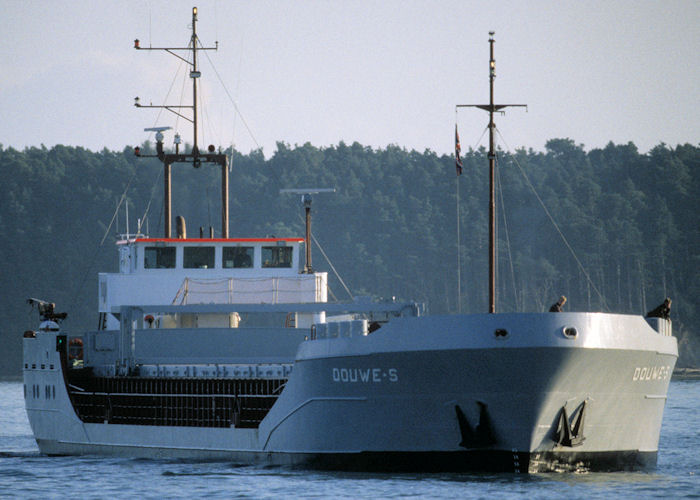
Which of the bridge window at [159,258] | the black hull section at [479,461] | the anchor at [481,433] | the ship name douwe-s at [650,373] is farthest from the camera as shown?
the bridge window at [159,258]

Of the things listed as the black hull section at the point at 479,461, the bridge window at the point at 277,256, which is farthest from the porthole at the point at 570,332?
the bridge window at the point at 277,256

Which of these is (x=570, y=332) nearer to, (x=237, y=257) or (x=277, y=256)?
(x=277, y=256)

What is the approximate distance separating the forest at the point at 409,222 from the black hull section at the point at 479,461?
81.6 metres

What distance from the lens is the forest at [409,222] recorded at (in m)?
116

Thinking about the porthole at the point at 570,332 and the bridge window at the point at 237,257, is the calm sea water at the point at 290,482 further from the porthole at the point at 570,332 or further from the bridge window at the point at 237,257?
the bridge window at the point at 237,257

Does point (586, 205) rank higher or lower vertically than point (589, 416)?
higher

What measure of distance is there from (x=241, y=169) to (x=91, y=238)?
2027 centimetres

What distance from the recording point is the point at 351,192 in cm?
13388

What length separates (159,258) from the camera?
1506 inches

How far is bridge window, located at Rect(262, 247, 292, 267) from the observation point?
38.3 m

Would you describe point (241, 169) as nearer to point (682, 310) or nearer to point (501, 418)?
point (682, 310)

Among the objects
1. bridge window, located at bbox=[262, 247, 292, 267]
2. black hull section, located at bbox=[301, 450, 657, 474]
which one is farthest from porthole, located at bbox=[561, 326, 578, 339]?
bridge window, located at bbox=[262, 247, 292, 267]

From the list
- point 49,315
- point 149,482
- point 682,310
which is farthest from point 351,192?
point 149,482

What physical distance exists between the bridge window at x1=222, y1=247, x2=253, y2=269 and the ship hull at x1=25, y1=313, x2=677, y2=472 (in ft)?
31.9
